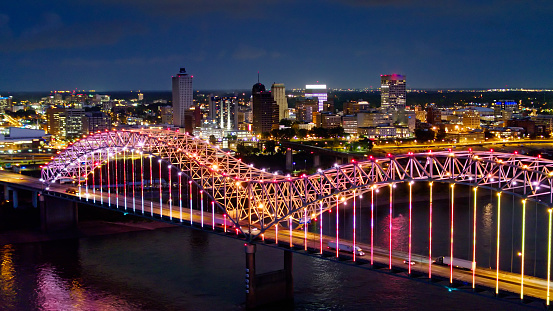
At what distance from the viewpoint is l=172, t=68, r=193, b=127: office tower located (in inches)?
4924

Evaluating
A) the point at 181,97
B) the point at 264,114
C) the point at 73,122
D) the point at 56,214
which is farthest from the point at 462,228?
the point at 181,97

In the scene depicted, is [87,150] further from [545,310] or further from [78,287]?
[545,310]

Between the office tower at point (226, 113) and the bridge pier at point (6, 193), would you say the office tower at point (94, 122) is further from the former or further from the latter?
the bridge pier at point (6, 193)

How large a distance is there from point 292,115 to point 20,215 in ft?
328

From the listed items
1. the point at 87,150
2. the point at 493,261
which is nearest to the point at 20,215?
the point at 87,150

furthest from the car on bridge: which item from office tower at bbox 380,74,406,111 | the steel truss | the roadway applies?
office tower at bbox 380,74,406,111

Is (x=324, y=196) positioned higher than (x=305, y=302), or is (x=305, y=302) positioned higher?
(x=324, y=196)

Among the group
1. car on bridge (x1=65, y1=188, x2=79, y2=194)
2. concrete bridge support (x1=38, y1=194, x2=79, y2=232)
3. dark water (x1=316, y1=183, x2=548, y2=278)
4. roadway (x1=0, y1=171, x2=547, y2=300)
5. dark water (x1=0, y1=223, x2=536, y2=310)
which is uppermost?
car on bridge (x1=65, y1=188, x2=79, y2=194)

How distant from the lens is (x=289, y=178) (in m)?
23.7

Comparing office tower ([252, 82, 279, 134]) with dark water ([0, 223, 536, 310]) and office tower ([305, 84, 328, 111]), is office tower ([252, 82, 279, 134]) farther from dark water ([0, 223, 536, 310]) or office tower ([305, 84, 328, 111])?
dark water ([0, 223, 536, 310])

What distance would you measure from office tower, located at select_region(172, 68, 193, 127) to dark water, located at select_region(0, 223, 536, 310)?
95786mm

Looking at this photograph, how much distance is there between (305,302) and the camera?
2145 centimetres

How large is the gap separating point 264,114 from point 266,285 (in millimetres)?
75259

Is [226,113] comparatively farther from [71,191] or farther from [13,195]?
[71,191]
